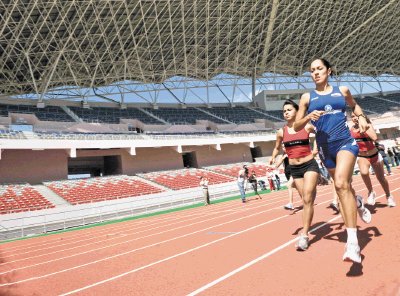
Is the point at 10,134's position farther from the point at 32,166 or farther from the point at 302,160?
the point at 302,160

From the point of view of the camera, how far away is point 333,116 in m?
3.41

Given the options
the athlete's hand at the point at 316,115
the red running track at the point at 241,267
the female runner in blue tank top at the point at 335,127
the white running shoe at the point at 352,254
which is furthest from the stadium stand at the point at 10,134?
the white running shoe at the point at 352,254

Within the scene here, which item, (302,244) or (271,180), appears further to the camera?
(271,180)

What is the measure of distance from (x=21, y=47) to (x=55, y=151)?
9.19 meters

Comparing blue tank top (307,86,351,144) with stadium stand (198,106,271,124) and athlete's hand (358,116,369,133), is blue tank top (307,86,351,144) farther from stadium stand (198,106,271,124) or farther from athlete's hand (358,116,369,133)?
stadium stand (198,106,271,124)

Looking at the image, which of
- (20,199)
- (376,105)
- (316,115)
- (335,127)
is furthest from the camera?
(376,105)

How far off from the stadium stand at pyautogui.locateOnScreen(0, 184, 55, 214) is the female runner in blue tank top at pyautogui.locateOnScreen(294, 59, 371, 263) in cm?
1752

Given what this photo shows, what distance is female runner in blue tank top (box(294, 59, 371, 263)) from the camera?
10.3 ft

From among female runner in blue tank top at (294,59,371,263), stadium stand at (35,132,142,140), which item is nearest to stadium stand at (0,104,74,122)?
stadium stand at (35,132,142,140)

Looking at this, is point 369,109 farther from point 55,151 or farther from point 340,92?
point 340,92

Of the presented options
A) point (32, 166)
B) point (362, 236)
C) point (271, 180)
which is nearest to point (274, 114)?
point (271, 180)

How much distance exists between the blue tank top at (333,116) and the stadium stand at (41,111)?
3212 cm

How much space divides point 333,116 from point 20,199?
20522 millimetres

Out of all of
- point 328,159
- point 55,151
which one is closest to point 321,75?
point 328,159
